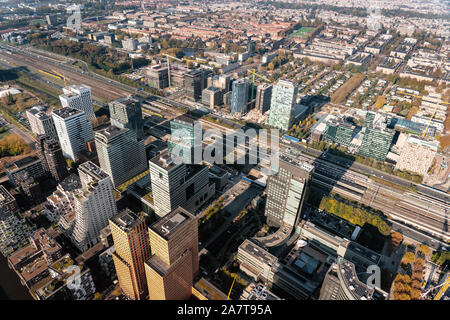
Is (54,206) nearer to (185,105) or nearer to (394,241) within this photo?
(185,105)

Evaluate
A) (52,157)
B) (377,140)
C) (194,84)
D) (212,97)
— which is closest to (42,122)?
(52,157)

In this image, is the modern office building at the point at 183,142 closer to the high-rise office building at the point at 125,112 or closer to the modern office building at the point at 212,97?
the high-rise office building at the point at 125,112

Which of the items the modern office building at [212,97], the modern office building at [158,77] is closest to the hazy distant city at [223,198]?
the modern office building at [212,97]

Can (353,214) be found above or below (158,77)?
below

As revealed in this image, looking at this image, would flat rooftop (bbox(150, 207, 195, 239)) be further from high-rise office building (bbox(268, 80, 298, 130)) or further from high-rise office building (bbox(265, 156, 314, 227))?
high-rise office building (bbox(268, 80, 298, 130))

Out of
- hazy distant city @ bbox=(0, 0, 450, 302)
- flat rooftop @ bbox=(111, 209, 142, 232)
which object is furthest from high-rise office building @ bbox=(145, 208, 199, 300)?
flat rooftop @ bbox=(111, 209, 142, 232)

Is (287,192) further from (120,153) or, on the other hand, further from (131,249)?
(120,153)
